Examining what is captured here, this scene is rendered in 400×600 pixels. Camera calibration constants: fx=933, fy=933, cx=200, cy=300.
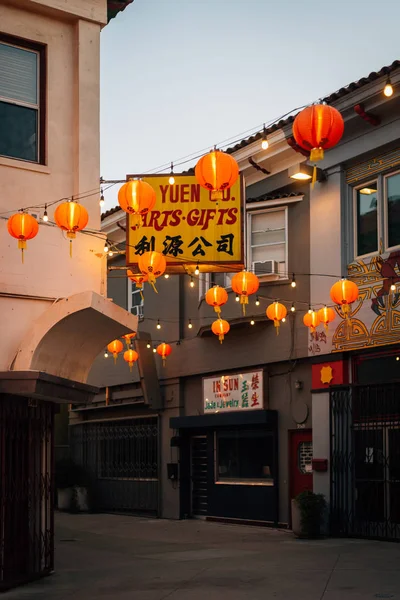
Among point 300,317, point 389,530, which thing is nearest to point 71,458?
point 300,317

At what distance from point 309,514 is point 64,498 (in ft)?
39.7

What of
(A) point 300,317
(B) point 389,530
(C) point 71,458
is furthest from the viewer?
(C) point 71,458

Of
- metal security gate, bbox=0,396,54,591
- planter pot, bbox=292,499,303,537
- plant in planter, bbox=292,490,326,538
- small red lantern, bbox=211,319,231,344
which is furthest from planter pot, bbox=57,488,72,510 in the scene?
metal security gate, bbox=0,396,54,591

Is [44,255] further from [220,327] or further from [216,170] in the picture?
[220,327]

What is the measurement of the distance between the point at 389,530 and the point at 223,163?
381 inches

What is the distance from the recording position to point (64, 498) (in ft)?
97.3

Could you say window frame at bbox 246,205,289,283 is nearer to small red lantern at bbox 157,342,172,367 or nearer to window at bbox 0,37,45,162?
small red lantern at bbox 157,342,172,367

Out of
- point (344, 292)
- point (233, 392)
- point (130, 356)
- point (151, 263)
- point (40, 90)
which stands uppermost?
point (40, 90)

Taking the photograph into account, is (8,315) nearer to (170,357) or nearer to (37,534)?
(37,534)

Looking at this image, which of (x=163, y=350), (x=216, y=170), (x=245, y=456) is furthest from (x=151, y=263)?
(x=163, y=350)

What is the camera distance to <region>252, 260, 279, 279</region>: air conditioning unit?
73.7ft

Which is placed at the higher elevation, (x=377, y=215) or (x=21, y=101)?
(x=21, y=101)

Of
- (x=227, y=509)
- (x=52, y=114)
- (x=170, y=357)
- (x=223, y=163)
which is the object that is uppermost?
(x=52, y=114)

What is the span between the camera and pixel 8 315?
13289 millimetres
